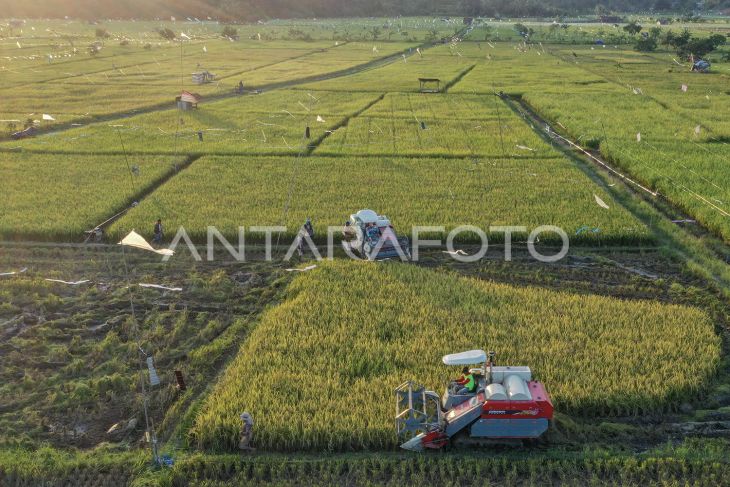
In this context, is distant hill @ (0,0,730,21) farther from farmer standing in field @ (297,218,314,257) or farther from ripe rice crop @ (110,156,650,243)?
farmer standing in field @ (297,218,314,257)

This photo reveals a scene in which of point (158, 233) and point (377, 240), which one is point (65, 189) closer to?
point (158, 233)

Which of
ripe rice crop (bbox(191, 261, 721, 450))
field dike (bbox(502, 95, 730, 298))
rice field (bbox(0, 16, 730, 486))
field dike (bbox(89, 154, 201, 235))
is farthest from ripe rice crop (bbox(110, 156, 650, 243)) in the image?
ripe rice crop (bbox(191, 261, 721, 450))

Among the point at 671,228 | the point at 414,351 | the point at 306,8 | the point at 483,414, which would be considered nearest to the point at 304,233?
the point at 414,351

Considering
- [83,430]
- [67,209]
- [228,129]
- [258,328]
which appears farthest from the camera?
[228,129]

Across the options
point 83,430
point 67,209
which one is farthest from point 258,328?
point 67,209

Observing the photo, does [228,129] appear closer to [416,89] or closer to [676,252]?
[416,89]

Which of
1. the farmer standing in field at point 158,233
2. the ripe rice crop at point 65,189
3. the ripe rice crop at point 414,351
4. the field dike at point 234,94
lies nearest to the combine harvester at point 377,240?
the ripe rice crop at point 414,351

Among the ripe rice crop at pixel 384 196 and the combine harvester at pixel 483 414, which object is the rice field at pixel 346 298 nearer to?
the ripe rice crop at pixel 384 196

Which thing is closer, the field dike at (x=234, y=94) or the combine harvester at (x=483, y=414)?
the combine harvester at (x=483, y=414)
